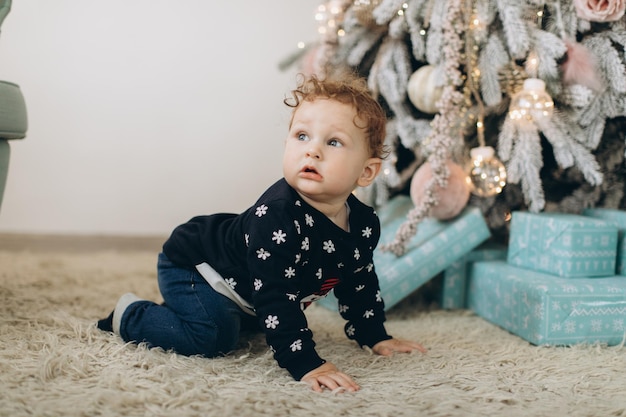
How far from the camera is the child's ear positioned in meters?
0.97

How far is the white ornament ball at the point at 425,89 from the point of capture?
4.41ft

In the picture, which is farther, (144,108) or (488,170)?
(144,108)

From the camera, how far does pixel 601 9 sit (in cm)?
123

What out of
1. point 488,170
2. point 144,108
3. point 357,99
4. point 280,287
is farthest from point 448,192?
point 144,108

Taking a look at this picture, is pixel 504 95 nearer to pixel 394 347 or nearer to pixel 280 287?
pixel 394 347

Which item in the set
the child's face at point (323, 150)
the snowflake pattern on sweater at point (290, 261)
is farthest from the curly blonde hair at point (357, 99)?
the snowflake pattern on sweater at point (290, 261)

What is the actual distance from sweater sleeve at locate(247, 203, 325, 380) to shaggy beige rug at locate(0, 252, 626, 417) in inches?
1.8

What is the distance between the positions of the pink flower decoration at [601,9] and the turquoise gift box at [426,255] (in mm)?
469

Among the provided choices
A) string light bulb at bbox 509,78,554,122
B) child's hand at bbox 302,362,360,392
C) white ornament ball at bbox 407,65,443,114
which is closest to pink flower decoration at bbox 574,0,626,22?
string light bulb at bbox 509,78,554,122

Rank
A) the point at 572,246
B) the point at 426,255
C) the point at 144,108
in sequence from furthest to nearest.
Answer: the point at 144,108 → the point at 426,255 → the point at 572,246

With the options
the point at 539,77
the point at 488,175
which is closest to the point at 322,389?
the point at 488,175

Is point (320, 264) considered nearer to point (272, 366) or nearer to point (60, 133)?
point (272, 366)

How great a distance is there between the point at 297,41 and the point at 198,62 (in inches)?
14.0

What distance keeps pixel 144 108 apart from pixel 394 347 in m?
1.40
